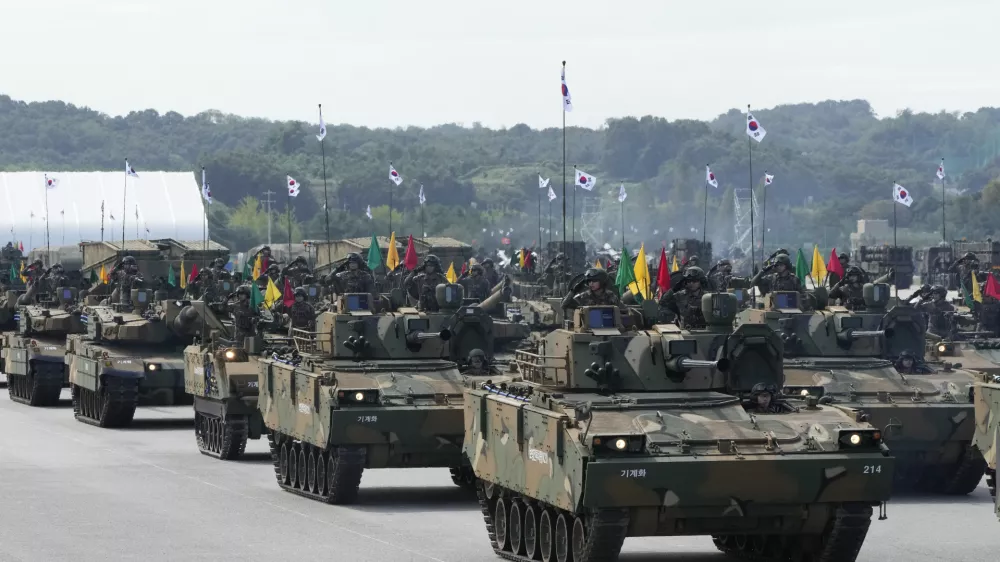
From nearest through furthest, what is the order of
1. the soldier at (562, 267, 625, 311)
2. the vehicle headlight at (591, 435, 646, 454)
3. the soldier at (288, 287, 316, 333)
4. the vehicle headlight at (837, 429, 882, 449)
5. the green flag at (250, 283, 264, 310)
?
the vehicle headlight at (591, 435, 646, 454) < the vehicle headlight at (837, 429, 882, 449) < the soldier at (562, 267, 625, 311) < the soldier at (288, 287, 316, 333) < the green flag at (250, 283, 264, 310)

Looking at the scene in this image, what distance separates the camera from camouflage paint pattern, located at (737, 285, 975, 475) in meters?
27.4

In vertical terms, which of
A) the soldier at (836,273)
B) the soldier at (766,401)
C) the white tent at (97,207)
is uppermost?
the white tent at (97,207)

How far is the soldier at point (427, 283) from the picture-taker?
30509 millimetres

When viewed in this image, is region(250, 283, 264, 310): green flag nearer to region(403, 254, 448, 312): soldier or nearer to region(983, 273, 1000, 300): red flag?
region(403, 254, 448, 312): soldier

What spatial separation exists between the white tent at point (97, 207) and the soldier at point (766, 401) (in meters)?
95.2

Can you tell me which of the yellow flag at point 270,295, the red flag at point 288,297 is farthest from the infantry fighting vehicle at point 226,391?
the yellow flag at point 270,295

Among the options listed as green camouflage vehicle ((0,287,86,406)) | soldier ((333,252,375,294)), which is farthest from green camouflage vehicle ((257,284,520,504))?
green camouflage vehicle ((0,287,86,406))

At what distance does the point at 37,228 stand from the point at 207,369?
3624 inches

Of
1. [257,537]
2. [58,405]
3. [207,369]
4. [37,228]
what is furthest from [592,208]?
[257,537]

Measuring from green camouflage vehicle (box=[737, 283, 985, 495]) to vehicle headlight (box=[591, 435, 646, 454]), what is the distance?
710cm

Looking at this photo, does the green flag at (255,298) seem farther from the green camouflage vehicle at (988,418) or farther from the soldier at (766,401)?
the soldier at (766,401)

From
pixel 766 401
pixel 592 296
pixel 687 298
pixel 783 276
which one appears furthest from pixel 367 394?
pixel 783 276

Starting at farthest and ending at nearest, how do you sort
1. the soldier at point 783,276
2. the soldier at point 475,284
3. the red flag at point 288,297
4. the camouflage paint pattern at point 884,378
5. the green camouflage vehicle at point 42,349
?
the green camouflage vehicle at point 42,349, the soldier at point 475,284, the red flag at point 288,297, the soldier at point 783,276, the camouflage paint pattern at point 884,378

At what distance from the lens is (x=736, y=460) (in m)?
19.3
